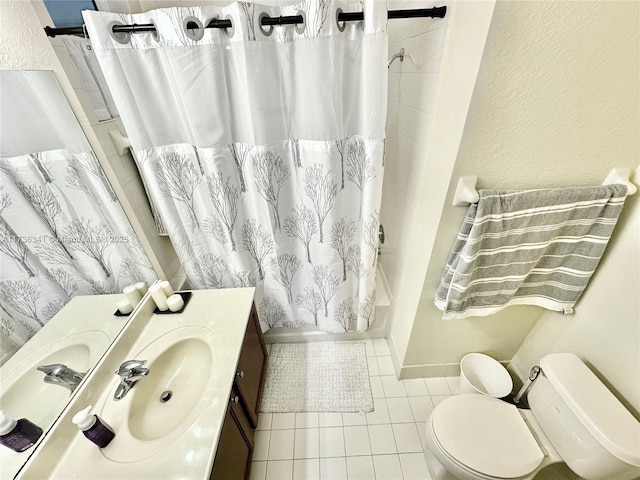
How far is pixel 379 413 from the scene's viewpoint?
150 centimetres

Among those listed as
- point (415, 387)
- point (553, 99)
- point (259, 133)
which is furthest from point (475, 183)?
point (415, 387)

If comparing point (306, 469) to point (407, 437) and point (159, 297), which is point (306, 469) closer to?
point (407, 437)

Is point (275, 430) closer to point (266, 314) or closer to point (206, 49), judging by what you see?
point (266, 314)

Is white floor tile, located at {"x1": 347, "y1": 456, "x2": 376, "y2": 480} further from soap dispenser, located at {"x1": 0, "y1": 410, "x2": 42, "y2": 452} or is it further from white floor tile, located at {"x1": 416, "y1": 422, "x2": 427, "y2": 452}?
soap dispenser, located at {"x1": 0, "y1": 410, "x2": 42, "y2": 452}

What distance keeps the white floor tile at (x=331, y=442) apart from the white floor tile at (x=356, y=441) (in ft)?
0.08

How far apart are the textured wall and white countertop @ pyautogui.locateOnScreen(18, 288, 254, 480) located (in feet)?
3.36

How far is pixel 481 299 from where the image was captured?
1195mm

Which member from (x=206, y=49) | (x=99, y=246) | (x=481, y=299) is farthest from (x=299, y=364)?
(x=206, y=49)

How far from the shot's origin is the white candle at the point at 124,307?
3.70 feet

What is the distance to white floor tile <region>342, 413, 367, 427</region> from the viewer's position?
1.46 metres

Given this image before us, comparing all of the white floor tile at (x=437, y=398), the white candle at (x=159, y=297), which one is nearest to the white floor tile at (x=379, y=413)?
the white floor tile at (x=437, y=398)

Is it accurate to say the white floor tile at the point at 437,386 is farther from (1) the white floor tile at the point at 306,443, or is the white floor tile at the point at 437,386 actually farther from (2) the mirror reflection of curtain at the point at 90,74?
(2) the mirror reflection of curtain at the point at 90,74

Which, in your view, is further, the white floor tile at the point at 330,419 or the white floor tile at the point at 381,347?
the white floor tile at the point at 381,347

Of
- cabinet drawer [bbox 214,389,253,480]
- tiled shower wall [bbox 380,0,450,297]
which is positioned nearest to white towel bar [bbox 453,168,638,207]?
tiled shower wall [bbox 380,0,450,297]
